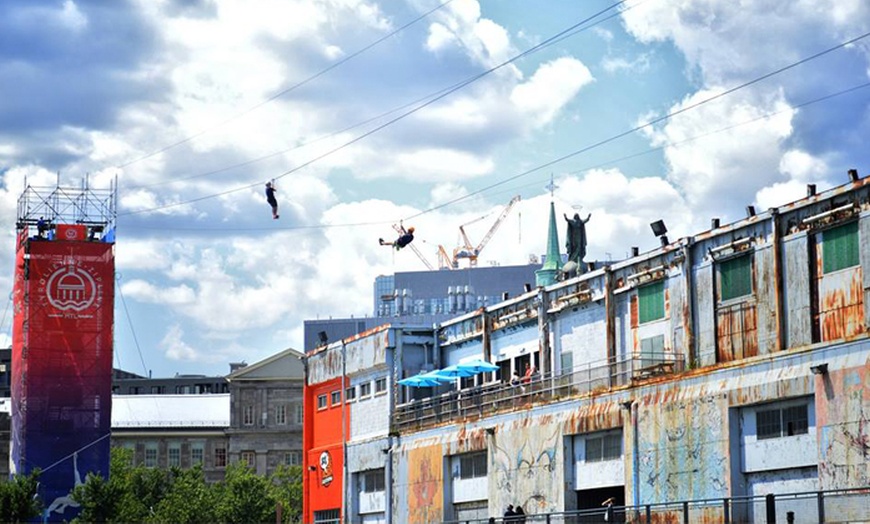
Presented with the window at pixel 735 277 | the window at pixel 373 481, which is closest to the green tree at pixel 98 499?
the window at pixel 373 481

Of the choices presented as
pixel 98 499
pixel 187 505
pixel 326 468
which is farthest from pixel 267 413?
pixel 326 468

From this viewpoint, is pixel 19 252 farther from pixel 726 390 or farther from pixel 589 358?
pixel 726 390

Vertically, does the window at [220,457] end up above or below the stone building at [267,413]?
below

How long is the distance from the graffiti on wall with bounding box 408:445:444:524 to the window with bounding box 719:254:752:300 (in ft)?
62.7

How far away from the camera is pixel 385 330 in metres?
69.8

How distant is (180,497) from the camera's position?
98.1 meters

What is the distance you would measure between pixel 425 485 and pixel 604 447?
14162 millimetres

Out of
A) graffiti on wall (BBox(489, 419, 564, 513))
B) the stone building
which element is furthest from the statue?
Result: the stone building

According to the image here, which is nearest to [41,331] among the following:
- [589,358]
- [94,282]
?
[94,282]

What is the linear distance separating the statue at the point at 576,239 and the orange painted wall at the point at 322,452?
14494mm

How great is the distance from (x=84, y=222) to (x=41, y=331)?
924cm

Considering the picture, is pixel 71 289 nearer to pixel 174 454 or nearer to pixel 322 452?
pixel 322 452

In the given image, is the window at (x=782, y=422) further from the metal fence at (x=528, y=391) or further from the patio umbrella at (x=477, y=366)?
the patio umbrella at (x=477, y=366)

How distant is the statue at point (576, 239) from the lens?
7951cm
